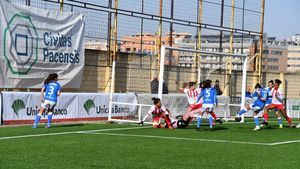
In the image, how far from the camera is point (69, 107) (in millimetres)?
25922

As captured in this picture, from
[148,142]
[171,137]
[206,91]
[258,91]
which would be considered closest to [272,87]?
[258,91]

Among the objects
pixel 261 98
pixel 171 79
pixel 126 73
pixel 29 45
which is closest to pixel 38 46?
pixel 29 45

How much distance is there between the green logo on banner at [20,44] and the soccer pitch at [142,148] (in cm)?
354

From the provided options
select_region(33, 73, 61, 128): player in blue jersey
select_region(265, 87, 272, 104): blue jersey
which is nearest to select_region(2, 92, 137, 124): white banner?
select_region(33, 73, 61, 128): player in blue jersey

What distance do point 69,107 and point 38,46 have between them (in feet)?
8.89

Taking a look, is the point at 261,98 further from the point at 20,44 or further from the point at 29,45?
the point at 20,44

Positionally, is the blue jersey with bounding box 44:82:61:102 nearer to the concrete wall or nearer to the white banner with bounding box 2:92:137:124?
the white banner with bounding box 2:92:137:124

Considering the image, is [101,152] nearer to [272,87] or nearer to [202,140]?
[202,140]

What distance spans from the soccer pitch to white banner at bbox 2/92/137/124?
1234 mm

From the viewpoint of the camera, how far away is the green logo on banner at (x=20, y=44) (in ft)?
80.9

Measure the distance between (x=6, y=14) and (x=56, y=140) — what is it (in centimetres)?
880

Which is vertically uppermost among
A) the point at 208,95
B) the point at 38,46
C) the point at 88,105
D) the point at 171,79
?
the point at 38,46

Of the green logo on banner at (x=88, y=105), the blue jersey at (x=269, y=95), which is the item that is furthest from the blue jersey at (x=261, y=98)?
the green logo on banner at (x=88, y=105)

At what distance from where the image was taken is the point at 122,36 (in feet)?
97.8
